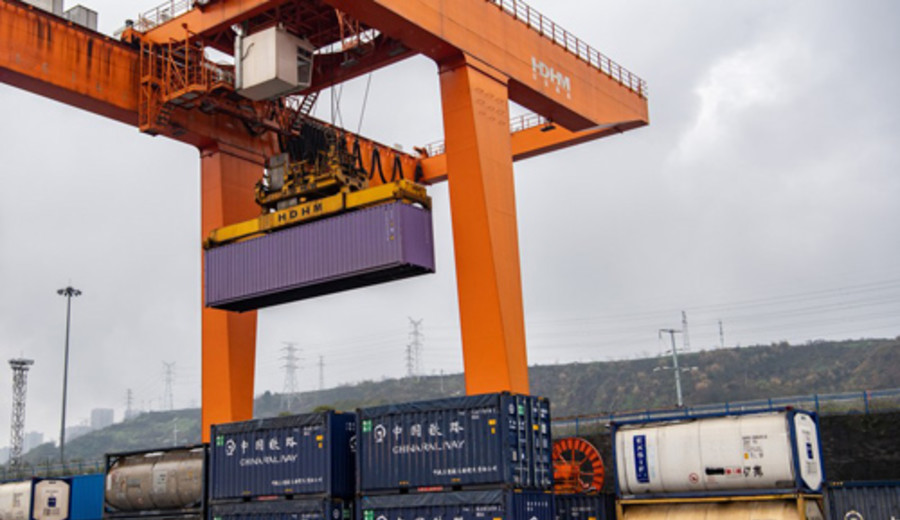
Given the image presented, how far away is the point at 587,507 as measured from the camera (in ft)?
57.3

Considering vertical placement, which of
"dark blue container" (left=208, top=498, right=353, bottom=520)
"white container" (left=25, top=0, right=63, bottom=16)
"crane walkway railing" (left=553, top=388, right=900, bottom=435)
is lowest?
"dark blue container" (left=208, top=498, right=353, bottom=520)

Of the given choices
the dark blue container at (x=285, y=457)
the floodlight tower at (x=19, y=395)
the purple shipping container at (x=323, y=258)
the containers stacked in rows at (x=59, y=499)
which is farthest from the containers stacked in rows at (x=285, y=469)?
the floodlight tower at (x=19, y=395)

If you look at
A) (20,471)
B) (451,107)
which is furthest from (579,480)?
(20,471)

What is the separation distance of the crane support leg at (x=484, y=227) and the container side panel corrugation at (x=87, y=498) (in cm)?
1130

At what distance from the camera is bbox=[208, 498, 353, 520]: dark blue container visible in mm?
16484

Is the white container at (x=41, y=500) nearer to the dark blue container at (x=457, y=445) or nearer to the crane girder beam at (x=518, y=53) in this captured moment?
the dark blue container at (x=457, y=445)

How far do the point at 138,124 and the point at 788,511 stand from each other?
61.7 feet

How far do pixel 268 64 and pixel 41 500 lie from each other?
1385 cm

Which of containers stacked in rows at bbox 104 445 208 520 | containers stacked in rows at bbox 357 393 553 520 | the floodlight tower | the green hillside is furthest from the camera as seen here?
the green hillside

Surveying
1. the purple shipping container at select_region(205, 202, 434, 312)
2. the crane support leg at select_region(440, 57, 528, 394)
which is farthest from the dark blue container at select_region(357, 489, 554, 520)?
the purple shipping container at select_region(205, 202, 434, 312)

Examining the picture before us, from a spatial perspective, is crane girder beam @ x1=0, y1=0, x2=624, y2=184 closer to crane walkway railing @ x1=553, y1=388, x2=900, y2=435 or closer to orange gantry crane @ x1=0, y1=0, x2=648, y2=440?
orange gantry crane @ x1=0, y1=0, x2=648, y2=440

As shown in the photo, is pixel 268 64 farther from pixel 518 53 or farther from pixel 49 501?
pixel 49 501

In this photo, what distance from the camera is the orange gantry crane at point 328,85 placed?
21.3 m

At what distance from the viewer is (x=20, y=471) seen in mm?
46625
